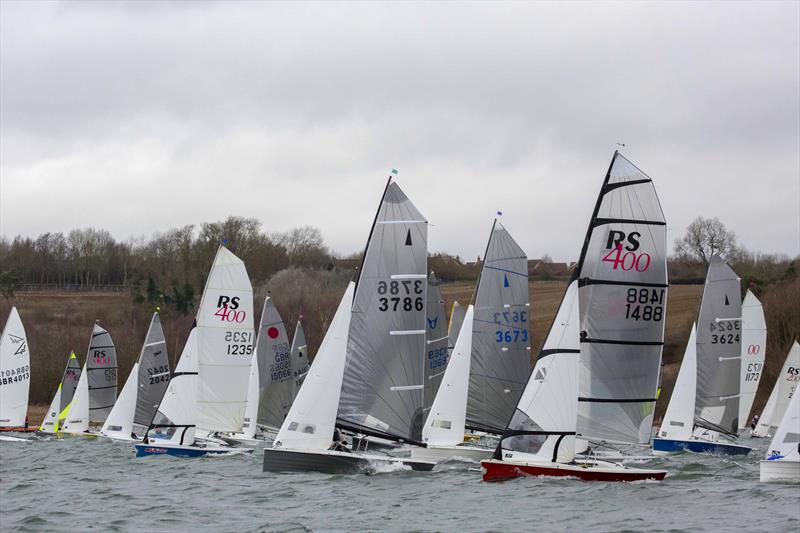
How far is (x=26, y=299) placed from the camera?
9406 centimetres

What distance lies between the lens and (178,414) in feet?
104

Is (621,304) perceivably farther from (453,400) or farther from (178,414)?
(178,414)

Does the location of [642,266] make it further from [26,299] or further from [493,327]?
[26,299]

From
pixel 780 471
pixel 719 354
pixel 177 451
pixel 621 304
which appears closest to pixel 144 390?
pixel 177 451

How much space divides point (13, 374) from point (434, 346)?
1781cm

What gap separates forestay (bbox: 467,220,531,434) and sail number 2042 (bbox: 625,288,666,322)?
25.6 feet

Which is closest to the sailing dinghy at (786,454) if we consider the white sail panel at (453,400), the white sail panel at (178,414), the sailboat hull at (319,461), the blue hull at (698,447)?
the white sail panel at (453,400)

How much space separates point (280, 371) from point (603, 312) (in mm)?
16892

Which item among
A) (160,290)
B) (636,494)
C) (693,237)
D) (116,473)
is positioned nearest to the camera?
(636,494)

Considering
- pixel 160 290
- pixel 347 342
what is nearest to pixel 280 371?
pixel 347 342

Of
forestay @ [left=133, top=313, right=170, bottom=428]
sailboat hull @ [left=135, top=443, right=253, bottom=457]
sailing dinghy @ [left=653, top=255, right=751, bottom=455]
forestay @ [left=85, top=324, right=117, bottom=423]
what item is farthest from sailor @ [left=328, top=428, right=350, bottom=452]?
forestay @ [left=85, top=324, right=117, bottom=423]

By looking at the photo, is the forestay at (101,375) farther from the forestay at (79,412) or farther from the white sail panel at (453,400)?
the white sail panel at (453,400)

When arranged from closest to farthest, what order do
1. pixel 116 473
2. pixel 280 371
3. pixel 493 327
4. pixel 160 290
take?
pixel 116 473 < pixel 493 327 < pixel 280 371 < pixel 160 290

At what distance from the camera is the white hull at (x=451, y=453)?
90.0 feet
